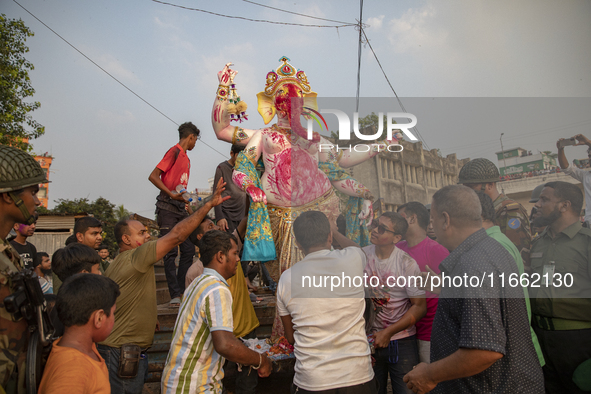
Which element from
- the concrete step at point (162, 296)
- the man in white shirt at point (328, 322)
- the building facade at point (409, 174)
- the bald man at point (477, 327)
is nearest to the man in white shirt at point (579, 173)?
the building facade at point (409, 174)

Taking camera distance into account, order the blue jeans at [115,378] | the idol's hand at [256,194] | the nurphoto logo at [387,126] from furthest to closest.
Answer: the idol's hand at [256,194] → the nurphoto logo at [387,126] → the blue jeans at [115,378]

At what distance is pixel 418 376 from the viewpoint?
1.72m

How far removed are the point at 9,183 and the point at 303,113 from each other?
2.58m

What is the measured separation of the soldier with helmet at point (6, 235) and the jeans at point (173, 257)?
7.59 feet

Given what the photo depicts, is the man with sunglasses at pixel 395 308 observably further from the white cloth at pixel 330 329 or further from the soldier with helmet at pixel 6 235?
the soldier with helmet at pixel 6 235

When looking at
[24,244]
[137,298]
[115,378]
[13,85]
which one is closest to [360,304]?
[137,298]

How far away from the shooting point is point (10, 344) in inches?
57.8

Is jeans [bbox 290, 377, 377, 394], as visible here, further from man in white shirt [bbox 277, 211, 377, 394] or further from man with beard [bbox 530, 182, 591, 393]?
man with beard [bbox 530, 182, 591, 393]

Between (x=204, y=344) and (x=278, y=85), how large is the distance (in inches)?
99.9

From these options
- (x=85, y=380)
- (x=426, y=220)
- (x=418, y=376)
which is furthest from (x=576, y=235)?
(x=85, y=380)

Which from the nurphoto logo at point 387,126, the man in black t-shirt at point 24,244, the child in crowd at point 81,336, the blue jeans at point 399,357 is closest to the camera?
the child in crowd at point 81,336

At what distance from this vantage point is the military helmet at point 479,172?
282 centimetres

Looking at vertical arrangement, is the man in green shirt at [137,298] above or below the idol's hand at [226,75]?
below

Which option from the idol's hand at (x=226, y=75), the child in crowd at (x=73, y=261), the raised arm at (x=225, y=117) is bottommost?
the child in crowd at (x=73, y=261)
